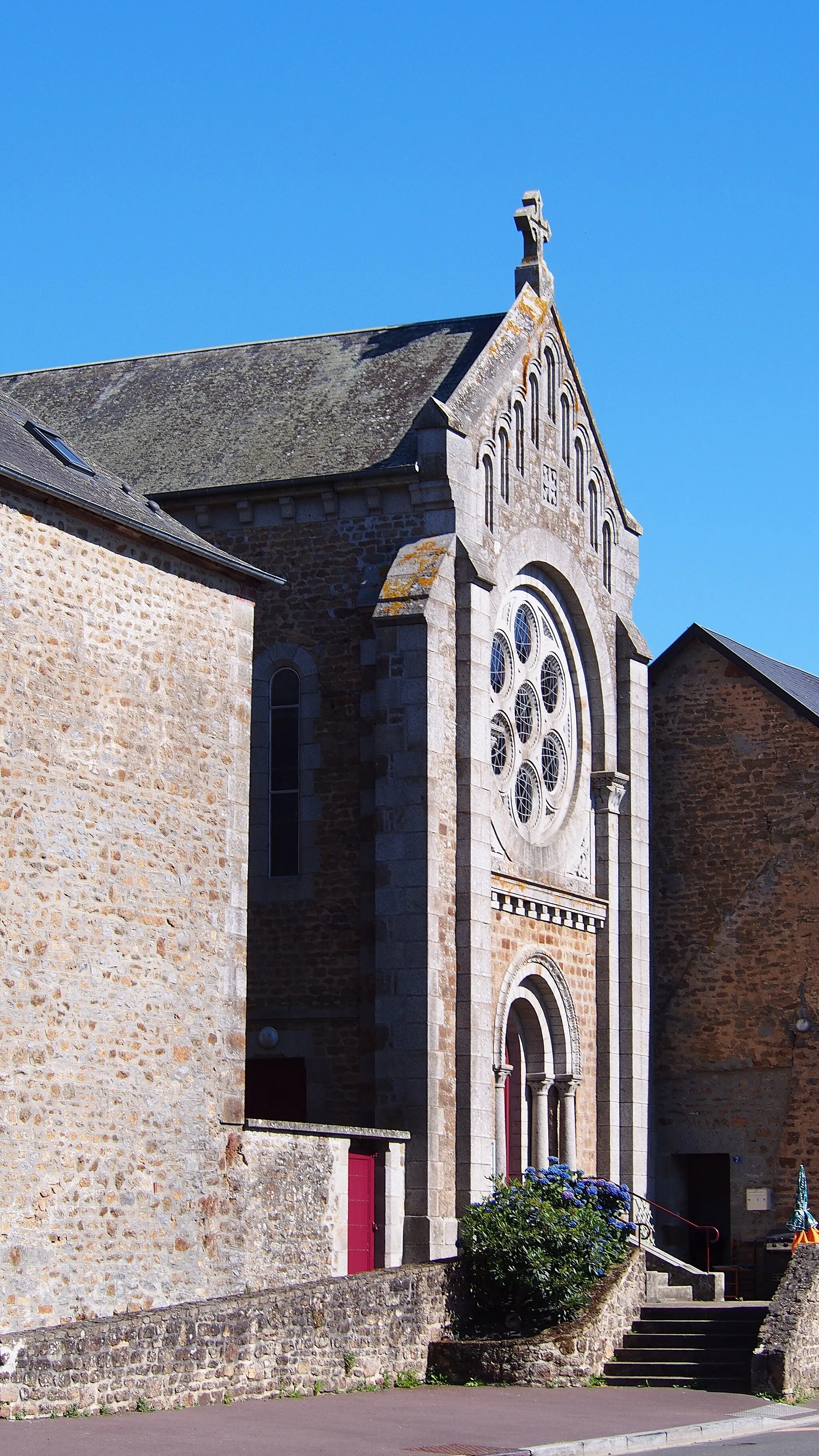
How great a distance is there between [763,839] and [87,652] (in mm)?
14323

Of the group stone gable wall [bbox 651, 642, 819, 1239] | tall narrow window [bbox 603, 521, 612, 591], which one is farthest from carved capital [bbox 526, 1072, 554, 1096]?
tall narrow window [bbox 603, 521, 612, 591]

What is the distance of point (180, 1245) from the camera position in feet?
57.8

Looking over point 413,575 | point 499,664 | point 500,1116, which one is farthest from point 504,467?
point 500,1116

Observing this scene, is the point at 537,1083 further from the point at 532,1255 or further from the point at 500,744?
the point at 532,1255

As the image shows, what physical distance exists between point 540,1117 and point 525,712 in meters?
5.04

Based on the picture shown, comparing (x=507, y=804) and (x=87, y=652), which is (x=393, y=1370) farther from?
(x=507, y=804)

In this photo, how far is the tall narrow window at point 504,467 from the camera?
82.4 feet

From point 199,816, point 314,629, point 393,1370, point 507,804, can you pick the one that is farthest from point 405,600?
point 393,1370

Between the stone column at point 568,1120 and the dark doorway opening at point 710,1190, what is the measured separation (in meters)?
3.50

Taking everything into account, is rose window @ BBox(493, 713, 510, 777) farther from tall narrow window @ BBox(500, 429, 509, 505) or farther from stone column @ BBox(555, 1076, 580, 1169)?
stone column @ BBox(555, 1076, 580, 1169)

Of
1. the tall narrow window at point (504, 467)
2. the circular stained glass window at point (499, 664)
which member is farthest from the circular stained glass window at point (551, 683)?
the tall narrow window at point (504, 467)

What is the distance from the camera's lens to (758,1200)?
91.8 feet

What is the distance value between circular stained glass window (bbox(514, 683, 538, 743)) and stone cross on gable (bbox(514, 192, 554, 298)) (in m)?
5.25

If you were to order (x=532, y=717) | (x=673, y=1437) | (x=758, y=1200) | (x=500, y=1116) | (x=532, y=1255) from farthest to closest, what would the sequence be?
(x=758, y=1200) → (x=532, y=717) → (x=500, y=1116) → (x=532, y=1255) → (x=673, y=1437)
